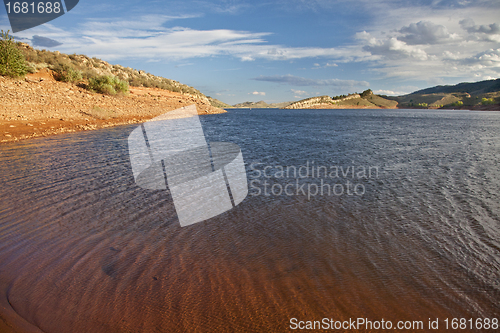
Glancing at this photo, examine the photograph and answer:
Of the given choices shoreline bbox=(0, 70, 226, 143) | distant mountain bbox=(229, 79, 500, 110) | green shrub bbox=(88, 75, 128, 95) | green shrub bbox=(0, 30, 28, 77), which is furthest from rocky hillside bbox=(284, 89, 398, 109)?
green shrub bbox=(0, 30, 28, 77)

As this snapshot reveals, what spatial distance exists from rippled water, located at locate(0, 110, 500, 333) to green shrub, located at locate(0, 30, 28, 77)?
20997mm

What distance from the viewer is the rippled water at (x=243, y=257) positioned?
11.0 ft

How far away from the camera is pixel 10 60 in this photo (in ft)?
75.8

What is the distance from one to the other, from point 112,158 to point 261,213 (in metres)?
8.36

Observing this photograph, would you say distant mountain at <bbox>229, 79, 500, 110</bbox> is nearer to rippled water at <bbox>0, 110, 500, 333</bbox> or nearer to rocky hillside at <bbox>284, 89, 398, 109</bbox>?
rocky hillside at <bbox>284, 89, 398, 109</bbox>

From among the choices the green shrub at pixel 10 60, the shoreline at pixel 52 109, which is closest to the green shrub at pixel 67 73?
the shoreline at pixel 52 109

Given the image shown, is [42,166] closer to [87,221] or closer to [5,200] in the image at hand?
[5,200]

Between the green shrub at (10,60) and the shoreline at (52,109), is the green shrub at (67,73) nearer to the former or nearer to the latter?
the shoreline at (52,109)

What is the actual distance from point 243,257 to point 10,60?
97.9 feet

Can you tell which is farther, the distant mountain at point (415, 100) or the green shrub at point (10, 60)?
the distant mountain at point (415, 100)

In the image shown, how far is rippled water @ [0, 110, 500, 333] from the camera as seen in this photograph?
11.0 ft

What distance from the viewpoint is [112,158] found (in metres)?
11.7

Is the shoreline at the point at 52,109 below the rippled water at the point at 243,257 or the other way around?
the other way around

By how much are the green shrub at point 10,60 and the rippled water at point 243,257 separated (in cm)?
2100
